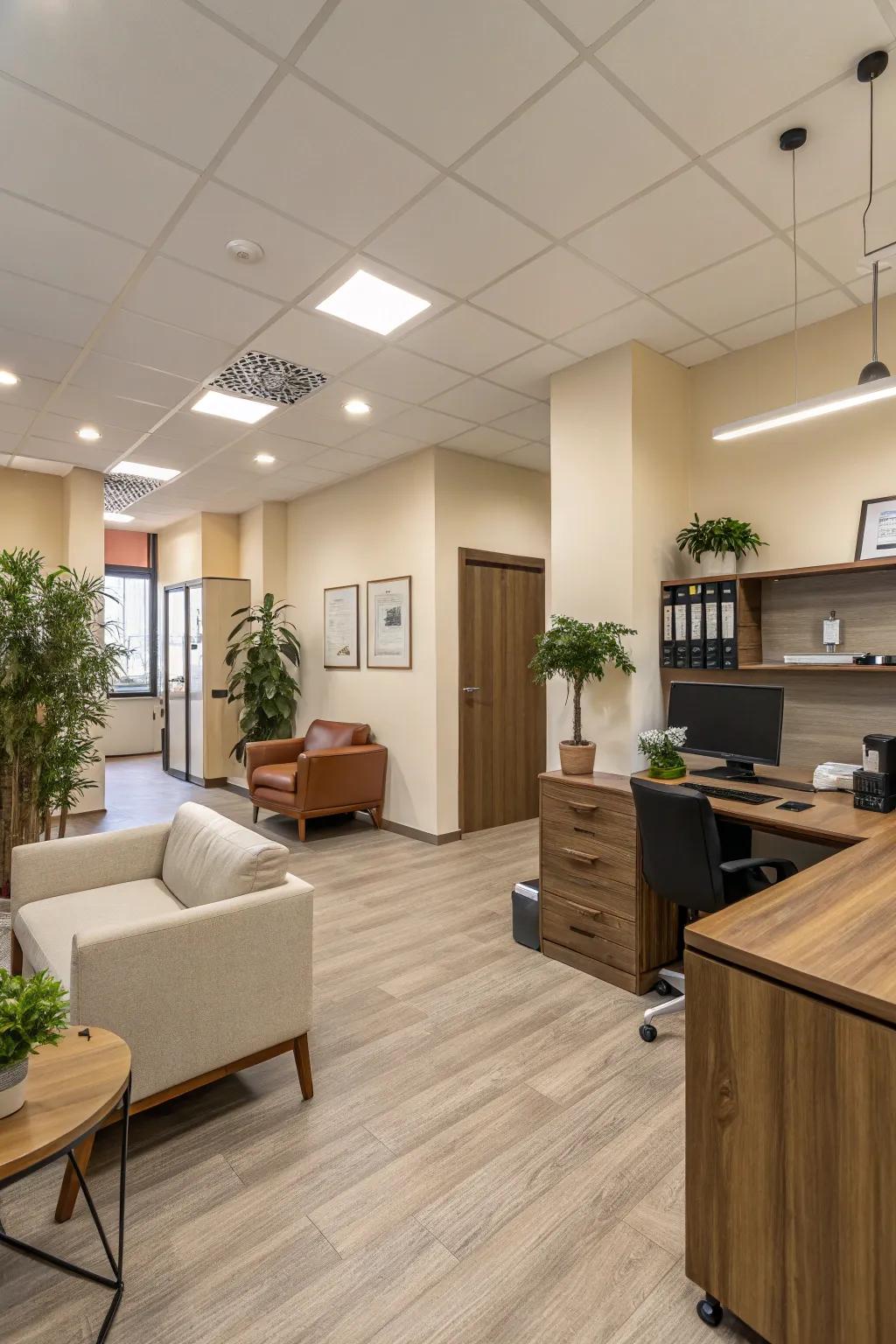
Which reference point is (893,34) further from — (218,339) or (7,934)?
(7,934)

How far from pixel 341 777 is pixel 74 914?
2785 mm

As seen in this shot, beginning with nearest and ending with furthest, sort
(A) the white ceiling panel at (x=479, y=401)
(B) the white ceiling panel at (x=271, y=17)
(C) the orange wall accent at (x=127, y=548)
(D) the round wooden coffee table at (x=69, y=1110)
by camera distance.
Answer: (D) the round wooden coffee table at (x=69, y=1110), (B) the white ceiling panel at (x=271, y=17), (A) the white ceiling panel at (x=479, y=401), (C) the orange wall accent at (x=127, y=548)

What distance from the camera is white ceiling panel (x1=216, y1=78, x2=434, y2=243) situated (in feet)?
6.59

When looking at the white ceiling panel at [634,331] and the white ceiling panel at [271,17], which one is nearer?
the white ceiling panel at [271,17]

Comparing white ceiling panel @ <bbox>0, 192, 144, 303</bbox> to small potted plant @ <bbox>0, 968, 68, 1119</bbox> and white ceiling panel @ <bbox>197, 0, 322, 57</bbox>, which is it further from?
small potted plant @ <bbox>0, 968, 68, 1119</bbox>

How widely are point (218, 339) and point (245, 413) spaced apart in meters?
1.04

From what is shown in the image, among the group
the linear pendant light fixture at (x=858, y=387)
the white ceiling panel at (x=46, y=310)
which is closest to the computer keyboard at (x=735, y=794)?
the linear pendant light fixture at (x=858, y=387)

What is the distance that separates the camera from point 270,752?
584cm

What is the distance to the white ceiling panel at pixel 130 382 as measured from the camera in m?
3.67

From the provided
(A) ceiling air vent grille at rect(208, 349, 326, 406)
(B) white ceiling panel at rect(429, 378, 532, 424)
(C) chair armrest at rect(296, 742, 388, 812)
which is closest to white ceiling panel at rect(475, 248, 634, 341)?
(B) white ceiling panel at rect(429, 378, 532, 424)

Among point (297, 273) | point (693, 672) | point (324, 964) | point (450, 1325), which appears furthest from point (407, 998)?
point (297, 273)

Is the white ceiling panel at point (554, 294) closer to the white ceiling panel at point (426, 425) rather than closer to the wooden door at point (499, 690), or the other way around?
the white ceiling panel at point (426, 425)

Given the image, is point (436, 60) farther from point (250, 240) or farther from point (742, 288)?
point (742, 288)

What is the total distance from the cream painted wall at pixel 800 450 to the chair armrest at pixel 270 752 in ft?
12.7
